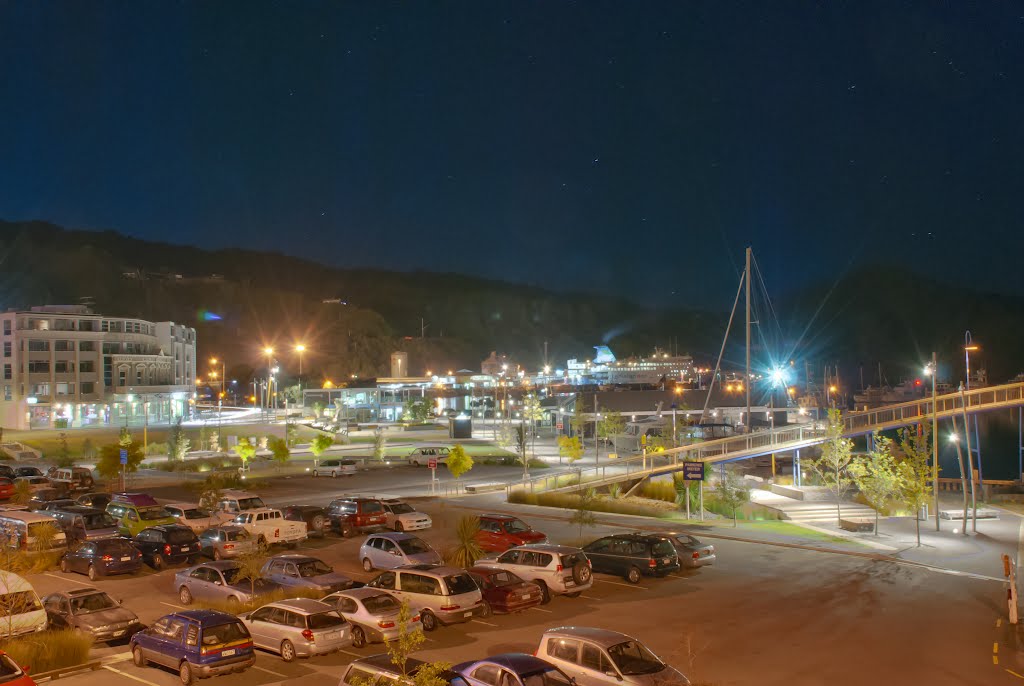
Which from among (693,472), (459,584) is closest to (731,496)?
(693,472)

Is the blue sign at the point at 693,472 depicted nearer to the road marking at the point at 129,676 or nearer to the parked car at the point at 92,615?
the parked car at the point at 92,615

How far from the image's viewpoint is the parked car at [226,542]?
19.7 metres

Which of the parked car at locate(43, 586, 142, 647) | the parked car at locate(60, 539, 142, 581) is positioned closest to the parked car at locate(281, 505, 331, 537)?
the parked car at locate(60, 539, 142, 581)

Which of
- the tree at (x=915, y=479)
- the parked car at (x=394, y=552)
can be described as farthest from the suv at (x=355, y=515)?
the tree at (x=915, y=479)

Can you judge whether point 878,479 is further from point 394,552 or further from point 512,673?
point 512,673

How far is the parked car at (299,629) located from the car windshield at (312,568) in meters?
3.21

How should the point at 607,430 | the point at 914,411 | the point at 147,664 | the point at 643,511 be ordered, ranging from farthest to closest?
the point at 607,430
the point at 914,411
the point at 643,511
the point at 147,664

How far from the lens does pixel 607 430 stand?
5456 centimetres

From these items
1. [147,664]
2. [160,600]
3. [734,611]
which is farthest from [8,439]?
[734,611]

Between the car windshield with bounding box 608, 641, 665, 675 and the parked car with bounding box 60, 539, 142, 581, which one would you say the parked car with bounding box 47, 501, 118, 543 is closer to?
the parked car with bounding box 60, 539, 142, 581

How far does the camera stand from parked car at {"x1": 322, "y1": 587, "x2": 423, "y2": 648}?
41.5 ft

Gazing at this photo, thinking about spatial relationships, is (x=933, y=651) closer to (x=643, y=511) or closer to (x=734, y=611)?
(x=734, y=611)

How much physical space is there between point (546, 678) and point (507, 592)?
6.01 meters

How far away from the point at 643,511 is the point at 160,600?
1795cm
